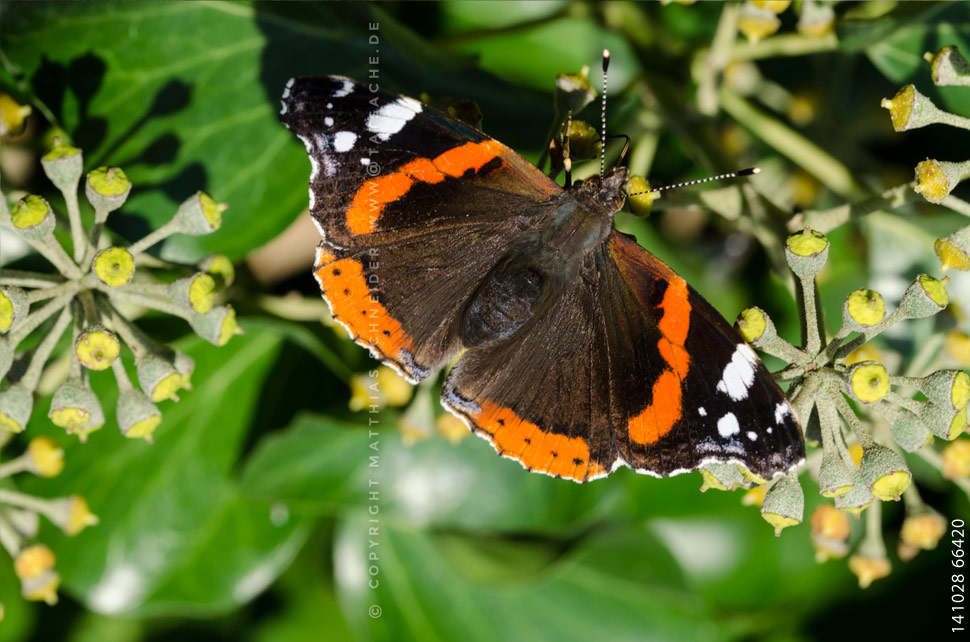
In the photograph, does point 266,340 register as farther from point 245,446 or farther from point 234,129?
point 234,129

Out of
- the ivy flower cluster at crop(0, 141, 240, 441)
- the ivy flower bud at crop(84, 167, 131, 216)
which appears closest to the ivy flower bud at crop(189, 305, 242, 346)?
the ivy flower cluster at crop(0, 141, 240, 441)

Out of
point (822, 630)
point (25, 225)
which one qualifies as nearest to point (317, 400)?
point (25, 225)

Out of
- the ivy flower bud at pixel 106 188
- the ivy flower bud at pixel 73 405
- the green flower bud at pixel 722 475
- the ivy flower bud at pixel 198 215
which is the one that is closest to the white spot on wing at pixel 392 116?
the ivy flower bud at pixel 198 215

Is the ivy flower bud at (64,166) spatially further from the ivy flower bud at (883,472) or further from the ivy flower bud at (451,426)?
the ivy flower bud at (883,472)

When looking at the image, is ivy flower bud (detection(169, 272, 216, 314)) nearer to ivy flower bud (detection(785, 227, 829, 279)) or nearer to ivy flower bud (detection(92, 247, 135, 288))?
ivy flower bud (detection(92, 247, 135, 288))

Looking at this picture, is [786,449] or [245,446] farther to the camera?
[245,446]
